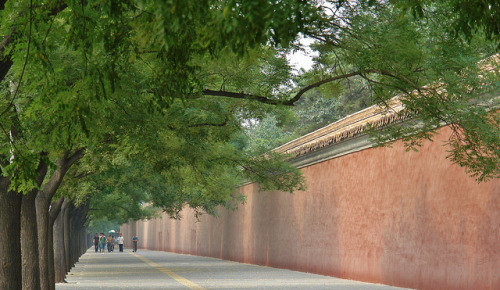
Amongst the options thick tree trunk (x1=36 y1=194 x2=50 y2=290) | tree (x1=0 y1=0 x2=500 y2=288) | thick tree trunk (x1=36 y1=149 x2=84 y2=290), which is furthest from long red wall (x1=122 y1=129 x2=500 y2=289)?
thick tree trunk (x1=36 y1=194 x2=50 y2=290)

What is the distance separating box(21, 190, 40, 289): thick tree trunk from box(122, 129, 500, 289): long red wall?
832 cm

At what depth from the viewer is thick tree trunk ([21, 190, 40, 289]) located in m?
15.6

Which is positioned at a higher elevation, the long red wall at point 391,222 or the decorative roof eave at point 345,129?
the decorative roof eave at point 345,129

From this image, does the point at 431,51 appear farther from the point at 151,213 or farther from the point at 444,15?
the point at 151,213

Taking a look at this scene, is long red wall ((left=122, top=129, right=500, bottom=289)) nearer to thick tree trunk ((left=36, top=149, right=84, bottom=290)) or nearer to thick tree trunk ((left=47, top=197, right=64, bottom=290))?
thick tree trunk ((left=36, top=149, right=84, bottom=290))

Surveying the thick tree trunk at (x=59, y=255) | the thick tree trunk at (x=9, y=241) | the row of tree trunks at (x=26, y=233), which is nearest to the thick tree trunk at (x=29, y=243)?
the row of tree trunks at (x=26, y=233)

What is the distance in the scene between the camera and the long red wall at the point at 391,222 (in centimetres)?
1606

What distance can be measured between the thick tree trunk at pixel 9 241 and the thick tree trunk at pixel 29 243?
7.06 ft

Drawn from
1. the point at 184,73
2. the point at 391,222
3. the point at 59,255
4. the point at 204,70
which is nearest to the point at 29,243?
the point at 204,70

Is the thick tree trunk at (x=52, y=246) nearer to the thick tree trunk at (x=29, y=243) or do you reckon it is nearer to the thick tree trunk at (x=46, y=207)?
the thick tree trunk at (x=46, y=207)

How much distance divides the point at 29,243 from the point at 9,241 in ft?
10.0

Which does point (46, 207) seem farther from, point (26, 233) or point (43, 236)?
point (26, 233)

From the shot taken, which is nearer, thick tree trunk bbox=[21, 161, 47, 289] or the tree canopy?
the tree canopy

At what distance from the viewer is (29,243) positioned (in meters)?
16.0
